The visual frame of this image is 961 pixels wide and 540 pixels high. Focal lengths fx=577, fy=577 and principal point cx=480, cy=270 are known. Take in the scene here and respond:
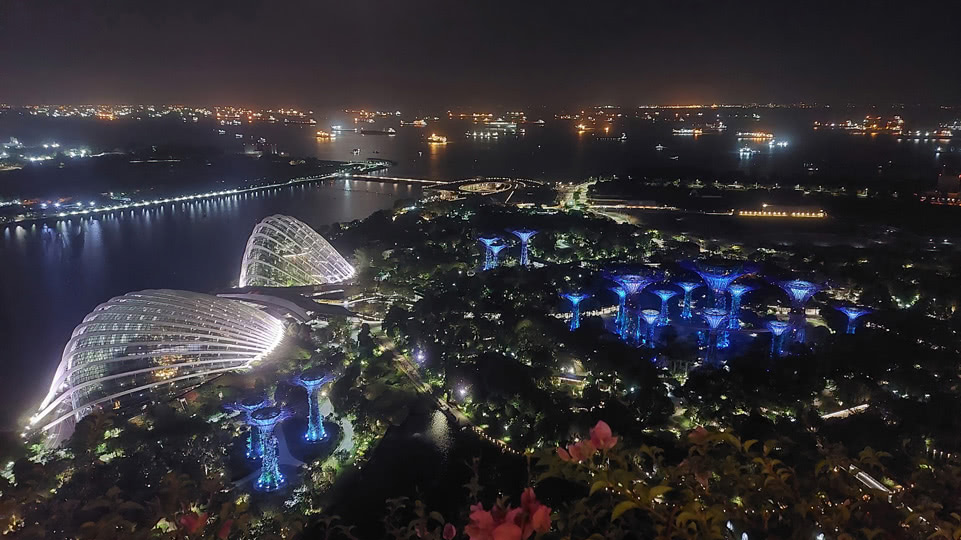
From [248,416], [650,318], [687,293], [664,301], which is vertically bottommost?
[248,416]

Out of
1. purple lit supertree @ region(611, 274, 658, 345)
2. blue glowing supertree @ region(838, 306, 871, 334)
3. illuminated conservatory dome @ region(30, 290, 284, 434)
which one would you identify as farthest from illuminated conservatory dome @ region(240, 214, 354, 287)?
blue glowing supertree @ region(838, 306, 871, 334)

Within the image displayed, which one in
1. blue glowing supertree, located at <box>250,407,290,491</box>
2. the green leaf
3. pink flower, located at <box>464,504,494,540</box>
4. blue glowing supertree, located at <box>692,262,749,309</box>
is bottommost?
blue glowing supertree, located at <box>250,407,290,491</box>

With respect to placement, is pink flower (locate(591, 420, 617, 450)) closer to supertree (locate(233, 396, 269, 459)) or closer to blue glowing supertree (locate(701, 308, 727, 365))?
supertree (locate(233, 396, 269, 459))

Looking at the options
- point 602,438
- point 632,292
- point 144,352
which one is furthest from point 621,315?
point 602,438

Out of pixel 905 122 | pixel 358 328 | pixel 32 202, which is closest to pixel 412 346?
pixel 358 328

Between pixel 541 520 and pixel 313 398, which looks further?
pixel 313 398

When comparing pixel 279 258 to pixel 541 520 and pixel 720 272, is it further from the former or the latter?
pixel 541 520

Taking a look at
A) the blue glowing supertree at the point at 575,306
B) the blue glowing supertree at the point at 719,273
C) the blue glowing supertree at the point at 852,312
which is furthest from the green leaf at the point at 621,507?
the blue glowing supertree at the point at 852,312

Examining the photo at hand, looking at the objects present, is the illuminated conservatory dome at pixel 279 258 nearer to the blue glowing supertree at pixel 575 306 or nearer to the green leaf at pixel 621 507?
the blue glowing supertree at pixel 575 306
